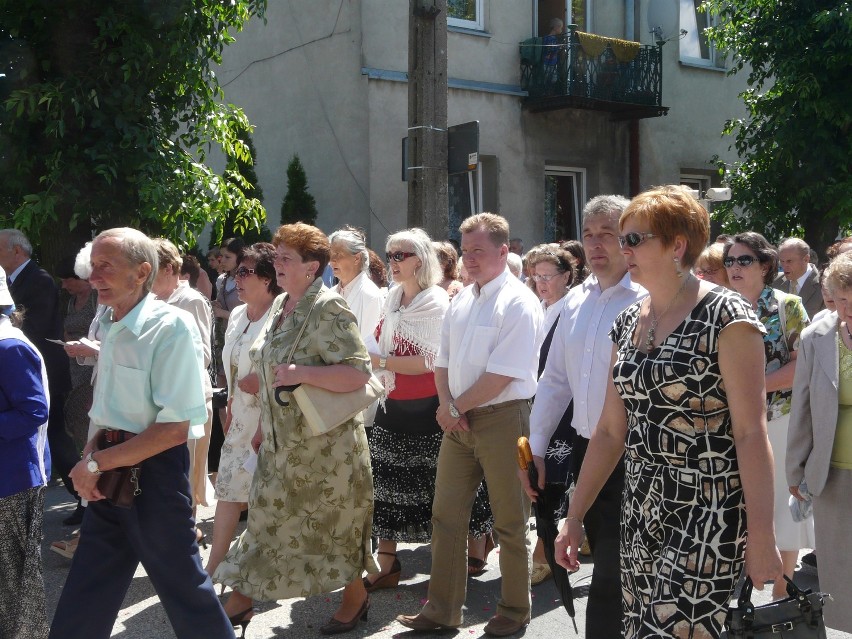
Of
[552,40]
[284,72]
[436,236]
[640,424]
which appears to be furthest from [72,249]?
[552,40]

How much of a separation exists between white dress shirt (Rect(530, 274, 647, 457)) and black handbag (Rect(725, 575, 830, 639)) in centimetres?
137

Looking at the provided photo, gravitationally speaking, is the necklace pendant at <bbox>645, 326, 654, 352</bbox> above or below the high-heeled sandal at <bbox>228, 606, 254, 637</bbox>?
above

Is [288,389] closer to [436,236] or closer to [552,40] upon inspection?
[436,236]

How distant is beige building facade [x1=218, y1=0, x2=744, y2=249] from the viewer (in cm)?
1305

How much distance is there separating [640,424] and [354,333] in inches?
75.3

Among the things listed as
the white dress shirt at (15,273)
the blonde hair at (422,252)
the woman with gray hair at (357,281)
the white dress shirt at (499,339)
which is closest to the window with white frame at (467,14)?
the white dress shirt at (15,273)

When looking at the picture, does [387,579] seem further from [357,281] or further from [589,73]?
[589,73]

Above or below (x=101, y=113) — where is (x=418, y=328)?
below

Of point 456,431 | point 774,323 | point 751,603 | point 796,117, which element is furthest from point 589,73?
point 751,603

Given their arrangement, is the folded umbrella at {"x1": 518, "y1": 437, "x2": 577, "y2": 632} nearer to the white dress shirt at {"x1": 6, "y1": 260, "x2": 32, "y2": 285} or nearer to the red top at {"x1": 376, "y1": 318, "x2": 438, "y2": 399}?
the red top at {"x1": 376, "y1": 318, "x2": 438, "y2": 399}

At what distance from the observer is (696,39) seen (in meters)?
16.8

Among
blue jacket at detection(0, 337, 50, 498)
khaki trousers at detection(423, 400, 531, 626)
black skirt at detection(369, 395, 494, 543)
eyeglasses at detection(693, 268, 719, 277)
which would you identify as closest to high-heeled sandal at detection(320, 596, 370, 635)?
khaki trousers at detection(423, 400, 531, 626)

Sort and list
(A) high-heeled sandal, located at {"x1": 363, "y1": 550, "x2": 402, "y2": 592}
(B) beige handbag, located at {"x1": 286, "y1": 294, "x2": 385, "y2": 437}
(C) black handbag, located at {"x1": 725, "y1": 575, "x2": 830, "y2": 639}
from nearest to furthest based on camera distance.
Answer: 1. (C) black handbag, located at {"x1": 725, "y1": 575, "x2": 830, "y2": 639}
2. (B) beige handbag, located at {"x1": 286, "y1": 294, "x2": 385, "y2": 437}
3. (A) high-heeled sandal, located at {"x1": 363, "y1": 550, "x2": 402, "y2": 592}

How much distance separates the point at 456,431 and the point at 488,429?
18cm
